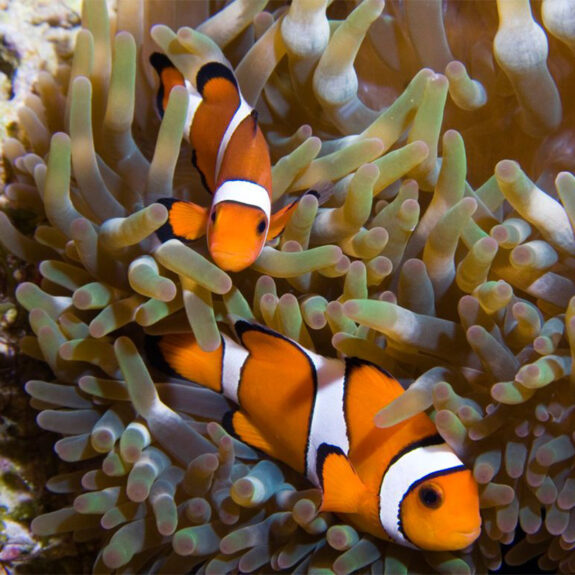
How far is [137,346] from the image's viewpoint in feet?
3.62

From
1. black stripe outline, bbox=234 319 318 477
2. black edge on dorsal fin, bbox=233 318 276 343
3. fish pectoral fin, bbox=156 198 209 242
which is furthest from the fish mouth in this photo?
fish pectoral fin, bbox=156 198 209 242

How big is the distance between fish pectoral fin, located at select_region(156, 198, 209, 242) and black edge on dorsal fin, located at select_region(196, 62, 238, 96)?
0.26 meters

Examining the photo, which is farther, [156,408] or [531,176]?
[531,176]

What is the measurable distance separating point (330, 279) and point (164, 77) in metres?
0.48

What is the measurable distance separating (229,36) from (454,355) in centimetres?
71

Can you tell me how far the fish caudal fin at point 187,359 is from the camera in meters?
1.05

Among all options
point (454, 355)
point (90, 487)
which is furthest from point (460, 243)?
point (90, 487)

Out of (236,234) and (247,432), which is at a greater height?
(236,234)

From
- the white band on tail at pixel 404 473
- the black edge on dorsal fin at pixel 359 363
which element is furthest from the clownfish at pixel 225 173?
the white band on tail at pixel 404 473

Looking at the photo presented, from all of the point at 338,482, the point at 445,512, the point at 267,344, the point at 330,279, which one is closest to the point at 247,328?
the point at 267,344

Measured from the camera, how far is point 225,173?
101cm

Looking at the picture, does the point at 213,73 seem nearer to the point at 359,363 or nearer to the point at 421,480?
the point at 359,363

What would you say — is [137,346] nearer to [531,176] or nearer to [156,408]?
[156,408]

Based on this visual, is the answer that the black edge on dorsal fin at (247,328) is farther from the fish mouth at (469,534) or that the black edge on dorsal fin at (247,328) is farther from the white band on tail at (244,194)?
the fish mouth at (469,534)
